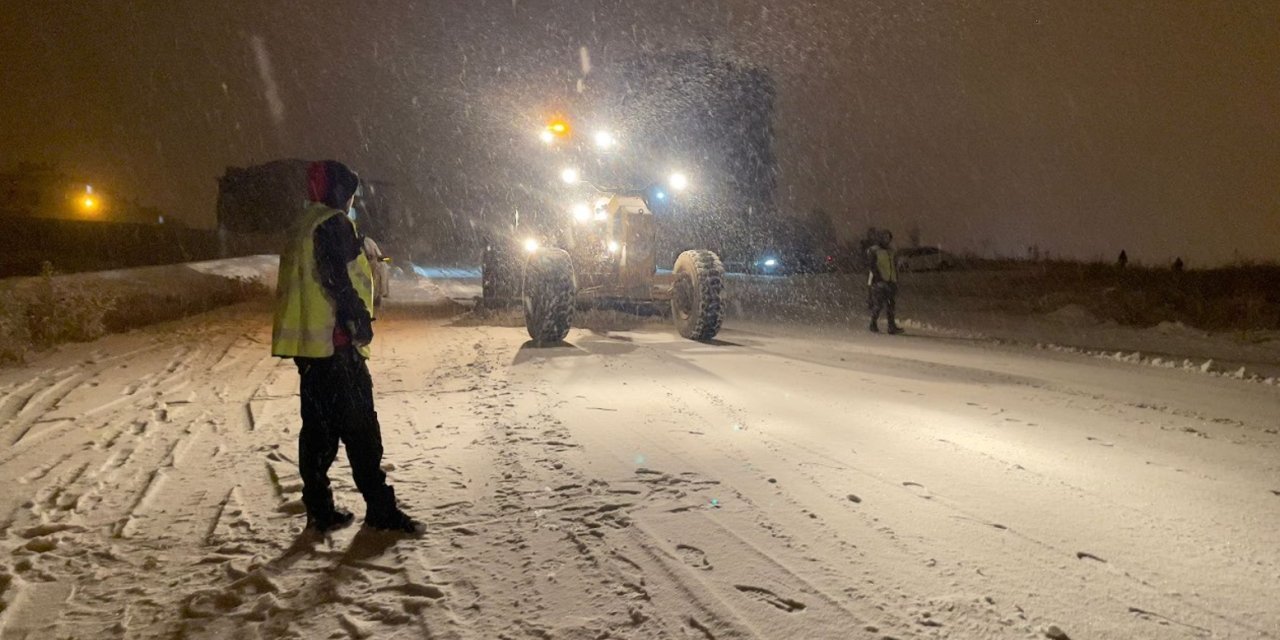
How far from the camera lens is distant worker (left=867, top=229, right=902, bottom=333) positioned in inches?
570

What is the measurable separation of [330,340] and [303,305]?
21 centimetres

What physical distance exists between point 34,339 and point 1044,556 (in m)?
12.0

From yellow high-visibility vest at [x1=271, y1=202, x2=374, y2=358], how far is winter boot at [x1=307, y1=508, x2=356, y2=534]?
2.80 ft

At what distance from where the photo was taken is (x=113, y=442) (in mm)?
5508

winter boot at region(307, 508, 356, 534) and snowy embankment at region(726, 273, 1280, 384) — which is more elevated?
snowy embankment at region(726, 273, 1280, 384)

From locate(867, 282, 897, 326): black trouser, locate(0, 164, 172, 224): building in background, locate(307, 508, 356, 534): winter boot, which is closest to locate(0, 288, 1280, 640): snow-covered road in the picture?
locate(307, 508, 356, 534): winter boot

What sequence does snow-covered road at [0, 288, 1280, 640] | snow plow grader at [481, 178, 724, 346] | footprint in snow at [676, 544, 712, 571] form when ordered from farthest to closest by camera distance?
1. snow plow grader at [481, 178, 724, 346]
2. footprint in snow at [676, 544, 712, 571]
3. snow-covered road at [0, 288, 1280, 640]

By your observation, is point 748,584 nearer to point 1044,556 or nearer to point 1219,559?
point 1044,556

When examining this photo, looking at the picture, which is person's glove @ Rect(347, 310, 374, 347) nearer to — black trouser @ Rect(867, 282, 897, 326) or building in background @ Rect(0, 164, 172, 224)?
black trouser @ Rect(867, 282, 897, 326)

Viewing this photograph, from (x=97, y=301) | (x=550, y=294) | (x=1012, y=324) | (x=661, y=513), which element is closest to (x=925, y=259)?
(x=1012, y=324)

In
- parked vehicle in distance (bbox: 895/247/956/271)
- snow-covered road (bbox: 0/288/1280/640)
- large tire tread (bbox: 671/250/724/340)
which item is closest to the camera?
snow-covered road (bbox: 0/288/1280/640)

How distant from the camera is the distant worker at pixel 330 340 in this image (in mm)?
3637

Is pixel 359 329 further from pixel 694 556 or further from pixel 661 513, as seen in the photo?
pixel 694 556

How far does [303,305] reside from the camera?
12.0ft
